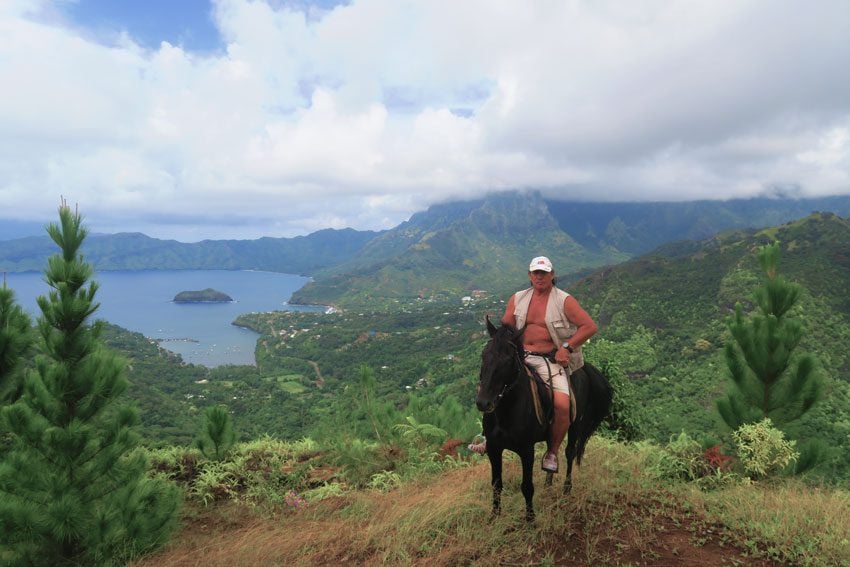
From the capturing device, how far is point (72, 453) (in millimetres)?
4449

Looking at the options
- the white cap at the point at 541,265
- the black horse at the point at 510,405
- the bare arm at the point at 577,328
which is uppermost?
the white cap at the point at 541,265

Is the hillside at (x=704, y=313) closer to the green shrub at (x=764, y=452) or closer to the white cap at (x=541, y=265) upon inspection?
the green shrub at (x=764, y=452)

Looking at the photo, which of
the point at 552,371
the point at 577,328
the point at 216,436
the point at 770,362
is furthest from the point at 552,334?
the point at 216,436

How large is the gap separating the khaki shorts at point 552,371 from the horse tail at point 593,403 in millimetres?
816

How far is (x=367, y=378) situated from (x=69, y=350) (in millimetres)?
5297

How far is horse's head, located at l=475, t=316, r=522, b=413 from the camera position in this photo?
3.86m

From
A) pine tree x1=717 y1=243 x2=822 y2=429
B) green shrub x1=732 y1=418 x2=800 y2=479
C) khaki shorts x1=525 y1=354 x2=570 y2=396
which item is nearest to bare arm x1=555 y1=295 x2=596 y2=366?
khaki shorts x1=525 y1=354 x2=570 y2=396

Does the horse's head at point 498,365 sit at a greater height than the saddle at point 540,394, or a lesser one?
greater

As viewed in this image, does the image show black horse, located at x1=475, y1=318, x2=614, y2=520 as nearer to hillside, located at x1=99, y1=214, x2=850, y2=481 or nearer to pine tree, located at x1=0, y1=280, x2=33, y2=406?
hillside, located at x1=99, y1=214, x2=850, y2=481

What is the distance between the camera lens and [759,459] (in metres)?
6.07

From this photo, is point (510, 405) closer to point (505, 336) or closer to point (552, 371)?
point (505, 336)

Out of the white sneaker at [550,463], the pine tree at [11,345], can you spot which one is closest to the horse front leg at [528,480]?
the white sneaker at [550,463]

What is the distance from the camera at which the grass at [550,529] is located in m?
4.10

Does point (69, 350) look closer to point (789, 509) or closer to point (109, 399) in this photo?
point (109, 399)
